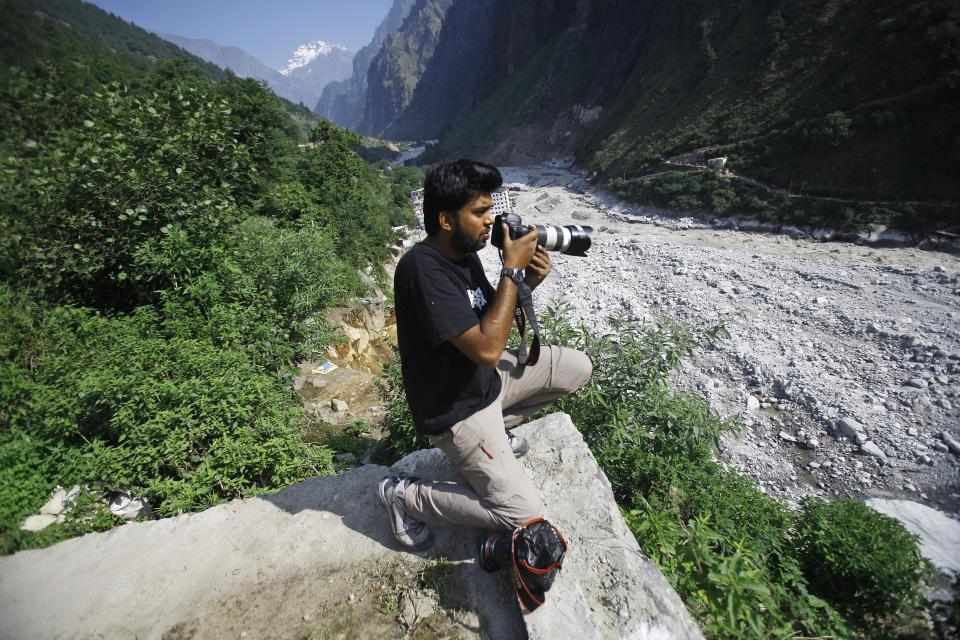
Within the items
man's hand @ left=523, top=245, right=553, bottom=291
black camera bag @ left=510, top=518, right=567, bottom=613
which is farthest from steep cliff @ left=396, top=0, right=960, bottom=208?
black camera bag @ left=510, top=518, right=567, bottom=613

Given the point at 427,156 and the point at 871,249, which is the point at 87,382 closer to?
the point at 871,249

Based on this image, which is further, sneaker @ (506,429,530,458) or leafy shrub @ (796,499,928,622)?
sneaker @ (506,429,530,458)

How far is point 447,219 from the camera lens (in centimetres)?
206

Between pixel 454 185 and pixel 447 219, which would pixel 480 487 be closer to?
pixel 447 219

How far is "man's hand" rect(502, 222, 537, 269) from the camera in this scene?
83.2 inches

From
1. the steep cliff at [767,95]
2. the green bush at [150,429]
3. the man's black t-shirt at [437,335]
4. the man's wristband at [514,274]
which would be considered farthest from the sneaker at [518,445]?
the steep cliff at [767,95]

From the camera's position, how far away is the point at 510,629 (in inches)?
75.7

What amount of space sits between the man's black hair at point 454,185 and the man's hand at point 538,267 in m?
0.53

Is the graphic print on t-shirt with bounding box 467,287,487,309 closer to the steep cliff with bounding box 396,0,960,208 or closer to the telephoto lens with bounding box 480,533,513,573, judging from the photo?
the telephoto lens with bounding box 480,533,513,573

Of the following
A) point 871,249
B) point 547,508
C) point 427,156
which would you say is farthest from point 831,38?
point 427,156

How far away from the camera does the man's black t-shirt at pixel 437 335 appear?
73.7 inches

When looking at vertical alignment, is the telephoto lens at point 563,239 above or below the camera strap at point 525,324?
above

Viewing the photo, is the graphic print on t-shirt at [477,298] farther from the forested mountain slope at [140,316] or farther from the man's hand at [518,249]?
the forested mountain slope at [140,316]

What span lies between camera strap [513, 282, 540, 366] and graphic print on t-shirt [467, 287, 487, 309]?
0.20 meters
